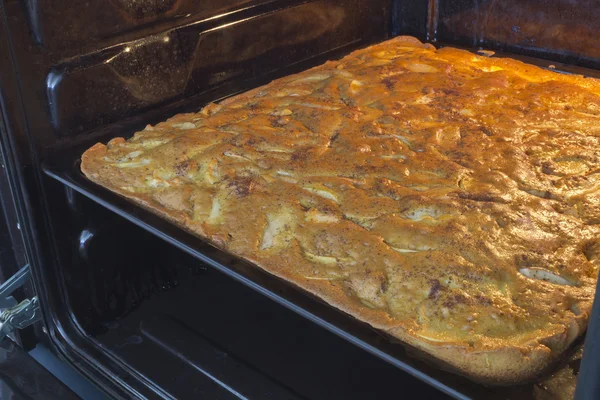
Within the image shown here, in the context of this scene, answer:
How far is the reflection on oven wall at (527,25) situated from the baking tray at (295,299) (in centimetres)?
109

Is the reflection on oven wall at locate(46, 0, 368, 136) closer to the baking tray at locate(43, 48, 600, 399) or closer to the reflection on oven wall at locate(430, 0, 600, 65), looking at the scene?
the baking tray at locate(43, 48, 600, 399)


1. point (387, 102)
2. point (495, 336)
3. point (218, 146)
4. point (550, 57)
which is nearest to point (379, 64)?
point (387, 102)

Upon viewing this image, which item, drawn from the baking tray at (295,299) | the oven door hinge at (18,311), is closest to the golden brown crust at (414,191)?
the baking tray at (295,299)

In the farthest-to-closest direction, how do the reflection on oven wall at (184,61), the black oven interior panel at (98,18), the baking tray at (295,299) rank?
the reflection on oven wall at (184,61) → the black oven interior panel at (98,18) → the baking tray at (295,299)

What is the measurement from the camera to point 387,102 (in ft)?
5.33

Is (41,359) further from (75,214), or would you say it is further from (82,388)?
(75,214)

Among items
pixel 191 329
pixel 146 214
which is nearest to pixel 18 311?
pixel 191 329

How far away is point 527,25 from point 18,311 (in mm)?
1592

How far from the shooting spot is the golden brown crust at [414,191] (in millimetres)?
989

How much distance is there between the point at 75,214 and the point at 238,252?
0.52 metres

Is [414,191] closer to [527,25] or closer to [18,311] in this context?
[527,25]

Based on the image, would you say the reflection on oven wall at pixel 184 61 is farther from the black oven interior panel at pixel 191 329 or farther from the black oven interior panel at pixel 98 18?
the black oven interior panel at pixel 191 329

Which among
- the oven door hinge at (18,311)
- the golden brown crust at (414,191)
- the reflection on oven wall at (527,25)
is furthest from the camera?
the reflection on oven wall at (527,25)

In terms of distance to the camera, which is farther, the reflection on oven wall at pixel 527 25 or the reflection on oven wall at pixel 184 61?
the reflection on oven wall at pixel 527 25
